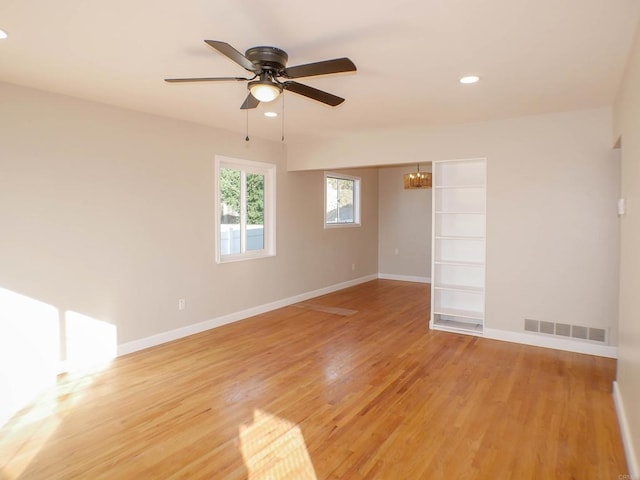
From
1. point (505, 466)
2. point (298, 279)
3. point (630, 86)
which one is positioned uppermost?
point (630, 86)

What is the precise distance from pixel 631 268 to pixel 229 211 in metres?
4.24

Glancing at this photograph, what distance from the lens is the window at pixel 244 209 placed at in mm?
5113

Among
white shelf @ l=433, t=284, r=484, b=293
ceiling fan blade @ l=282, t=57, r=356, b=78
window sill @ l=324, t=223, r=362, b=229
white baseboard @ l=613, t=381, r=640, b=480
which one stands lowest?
white baseboard @ l=613, t=381, r=640, b=480

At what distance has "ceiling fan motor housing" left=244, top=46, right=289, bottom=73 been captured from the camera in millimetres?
2250

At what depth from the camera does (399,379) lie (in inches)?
135

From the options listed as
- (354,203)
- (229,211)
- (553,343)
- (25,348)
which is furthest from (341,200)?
(25,348)

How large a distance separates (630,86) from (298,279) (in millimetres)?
4790

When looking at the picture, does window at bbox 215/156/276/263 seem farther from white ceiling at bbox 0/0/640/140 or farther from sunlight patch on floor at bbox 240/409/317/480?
sunlight patch on floor at bbox 240/409/317/480

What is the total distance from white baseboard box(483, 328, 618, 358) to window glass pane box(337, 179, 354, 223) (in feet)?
12.3

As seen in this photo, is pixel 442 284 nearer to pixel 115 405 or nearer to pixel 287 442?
pixel 287 442

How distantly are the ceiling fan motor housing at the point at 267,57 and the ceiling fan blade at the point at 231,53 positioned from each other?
0.06 metres

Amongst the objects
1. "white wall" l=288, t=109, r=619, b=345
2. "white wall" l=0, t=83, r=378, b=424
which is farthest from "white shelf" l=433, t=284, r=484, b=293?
"white wall" l=0, t=83, r=378, b=424

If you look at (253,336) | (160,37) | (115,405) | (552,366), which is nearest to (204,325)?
(253,336)

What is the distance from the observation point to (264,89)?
2.27 meters
